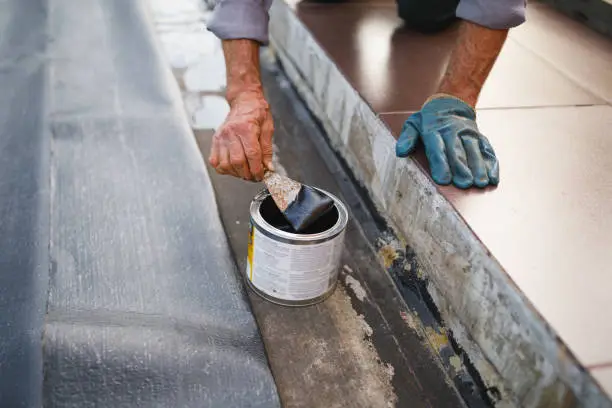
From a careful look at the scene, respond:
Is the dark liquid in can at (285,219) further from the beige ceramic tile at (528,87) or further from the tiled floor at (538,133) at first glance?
the beige ceramic tile at (528,87)

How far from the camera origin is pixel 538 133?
1.46 meters

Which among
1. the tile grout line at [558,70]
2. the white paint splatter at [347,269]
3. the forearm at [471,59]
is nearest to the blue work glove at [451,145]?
the forearm at [471,59]

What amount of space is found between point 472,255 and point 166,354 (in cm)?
62

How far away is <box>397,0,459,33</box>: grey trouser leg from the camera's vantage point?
6.52ft

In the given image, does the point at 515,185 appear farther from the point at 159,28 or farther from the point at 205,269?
the point at 159,28

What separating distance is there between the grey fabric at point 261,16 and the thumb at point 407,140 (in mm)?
301

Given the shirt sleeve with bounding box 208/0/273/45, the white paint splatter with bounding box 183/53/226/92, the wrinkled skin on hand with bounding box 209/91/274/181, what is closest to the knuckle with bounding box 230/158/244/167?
the wrinkled skin on hand with bounding box 209/91/274/181

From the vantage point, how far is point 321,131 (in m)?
1.94

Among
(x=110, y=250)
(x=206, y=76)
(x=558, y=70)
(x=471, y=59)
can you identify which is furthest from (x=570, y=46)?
(x=110, y=250)

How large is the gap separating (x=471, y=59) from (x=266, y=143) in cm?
56

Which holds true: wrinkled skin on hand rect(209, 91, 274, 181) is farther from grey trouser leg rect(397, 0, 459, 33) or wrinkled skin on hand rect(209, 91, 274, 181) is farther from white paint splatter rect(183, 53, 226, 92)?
grey trouser leg rect(397, 0, 459, 33)

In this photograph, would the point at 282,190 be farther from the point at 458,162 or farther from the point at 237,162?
the point at 458,162

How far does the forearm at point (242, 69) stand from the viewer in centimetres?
138

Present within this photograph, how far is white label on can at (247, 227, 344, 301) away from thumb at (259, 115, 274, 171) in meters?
0.16
